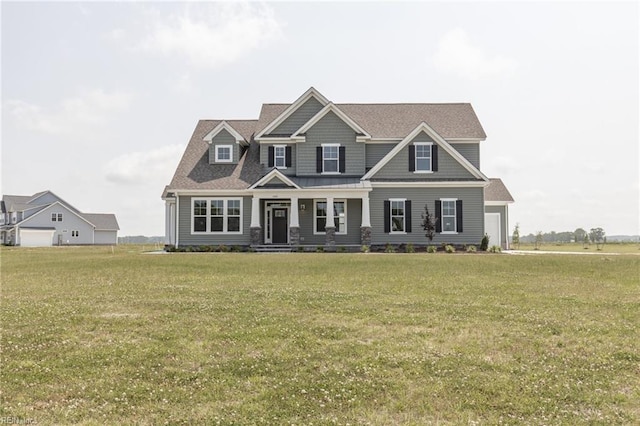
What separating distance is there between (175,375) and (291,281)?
8.05 metres

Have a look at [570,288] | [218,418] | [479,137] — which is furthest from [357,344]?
[479,137]

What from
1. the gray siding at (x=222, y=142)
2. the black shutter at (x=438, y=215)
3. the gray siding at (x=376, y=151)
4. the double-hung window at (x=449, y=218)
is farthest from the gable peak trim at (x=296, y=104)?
the double-hung window at (x=449, y=218)

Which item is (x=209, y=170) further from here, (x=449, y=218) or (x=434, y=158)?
(x=449, y=218)

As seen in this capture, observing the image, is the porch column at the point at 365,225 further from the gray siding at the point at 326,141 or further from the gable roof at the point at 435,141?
the gray siding at the point at 326,141

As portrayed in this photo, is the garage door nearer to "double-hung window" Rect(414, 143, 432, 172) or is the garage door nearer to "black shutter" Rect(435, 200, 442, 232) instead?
"double-hung window" Rect(414, 143, 432, 172)

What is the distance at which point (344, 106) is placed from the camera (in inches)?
1478

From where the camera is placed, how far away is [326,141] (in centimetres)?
3266

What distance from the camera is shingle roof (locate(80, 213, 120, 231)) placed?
3407 inches

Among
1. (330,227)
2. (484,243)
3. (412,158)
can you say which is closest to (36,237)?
(330,227)

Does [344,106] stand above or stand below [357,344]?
above

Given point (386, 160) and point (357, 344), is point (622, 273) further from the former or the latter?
point (386, 160)

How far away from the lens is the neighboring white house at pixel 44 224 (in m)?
75.6

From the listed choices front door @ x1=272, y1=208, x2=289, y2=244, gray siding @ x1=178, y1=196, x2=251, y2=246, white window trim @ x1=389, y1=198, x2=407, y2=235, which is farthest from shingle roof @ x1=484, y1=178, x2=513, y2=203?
gray siding @ x1=178, y1=196, x2=251, y2=246

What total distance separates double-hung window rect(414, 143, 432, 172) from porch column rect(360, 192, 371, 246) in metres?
4.02
